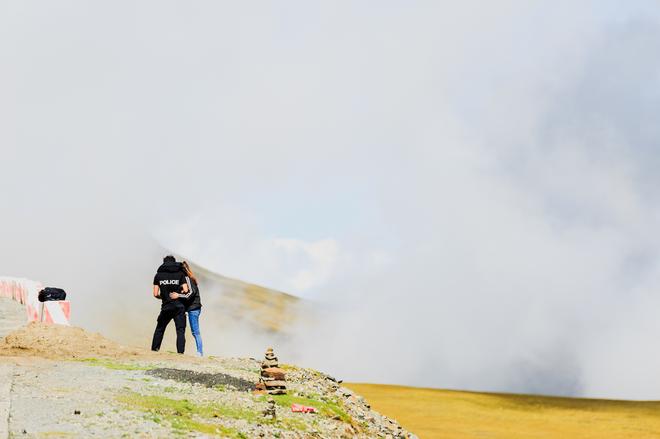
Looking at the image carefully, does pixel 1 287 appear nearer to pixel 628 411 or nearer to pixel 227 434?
Result: pixel 227 434

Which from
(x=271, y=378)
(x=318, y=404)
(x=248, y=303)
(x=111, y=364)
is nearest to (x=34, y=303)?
(x=111, y=364)

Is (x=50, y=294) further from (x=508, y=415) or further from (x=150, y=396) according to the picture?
(x=508, y=415)

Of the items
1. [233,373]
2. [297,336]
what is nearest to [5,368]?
[233,373]

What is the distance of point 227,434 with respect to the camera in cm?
1369

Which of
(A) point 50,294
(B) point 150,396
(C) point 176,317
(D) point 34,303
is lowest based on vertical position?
(B) point 150,396

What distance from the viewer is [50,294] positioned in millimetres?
24781

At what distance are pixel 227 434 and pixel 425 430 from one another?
2359cm

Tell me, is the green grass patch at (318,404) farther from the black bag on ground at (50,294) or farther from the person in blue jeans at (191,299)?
the black bag on ground at (50,294)

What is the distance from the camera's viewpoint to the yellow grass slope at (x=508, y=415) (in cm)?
3794

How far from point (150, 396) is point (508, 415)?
105ft

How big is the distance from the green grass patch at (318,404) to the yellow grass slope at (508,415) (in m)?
16.3

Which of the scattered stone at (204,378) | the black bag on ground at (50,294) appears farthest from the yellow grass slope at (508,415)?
the scattered stone at (204,378)

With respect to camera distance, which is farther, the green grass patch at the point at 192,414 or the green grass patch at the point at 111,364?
the green grass patch at the point at 111,364

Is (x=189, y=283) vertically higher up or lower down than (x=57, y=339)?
higher up
